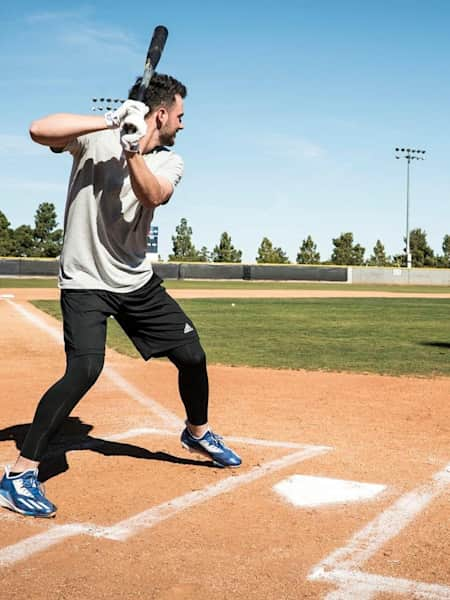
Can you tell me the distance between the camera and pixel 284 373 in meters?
8.69

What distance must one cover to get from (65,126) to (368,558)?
2.22 m

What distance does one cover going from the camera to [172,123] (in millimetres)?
3922

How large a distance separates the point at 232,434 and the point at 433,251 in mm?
83121

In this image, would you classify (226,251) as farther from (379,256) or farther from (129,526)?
(129,526)

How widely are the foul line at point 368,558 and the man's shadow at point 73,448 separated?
4.20 feet

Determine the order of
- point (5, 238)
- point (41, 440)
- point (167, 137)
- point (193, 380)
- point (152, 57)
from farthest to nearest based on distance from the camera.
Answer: point (5, 238) → point (193, 380) → point (152, 57) → point (167, 137) → point (41, 440)

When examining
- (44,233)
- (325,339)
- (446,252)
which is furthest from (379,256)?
(325,339)

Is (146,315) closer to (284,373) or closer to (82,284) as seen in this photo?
(82,284)

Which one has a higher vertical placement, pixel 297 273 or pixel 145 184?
pixel 145 184

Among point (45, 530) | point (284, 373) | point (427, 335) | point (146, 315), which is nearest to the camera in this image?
point (45, 530)

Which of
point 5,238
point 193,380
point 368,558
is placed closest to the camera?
point 368,558

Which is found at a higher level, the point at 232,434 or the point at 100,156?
the point at 100,156

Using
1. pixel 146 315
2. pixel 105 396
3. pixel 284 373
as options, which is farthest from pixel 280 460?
pixel 284 373

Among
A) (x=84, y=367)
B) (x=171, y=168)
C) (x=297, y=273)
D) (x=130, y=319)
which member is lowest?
(x=297, y=273)
